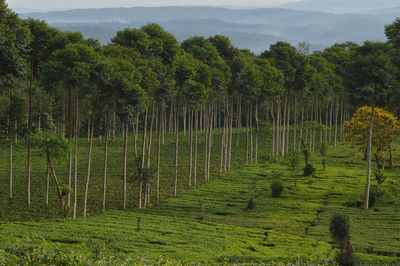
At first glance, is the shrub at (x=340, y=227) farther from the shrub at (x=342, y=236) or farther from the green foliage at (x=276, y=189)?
the green foliage at (x=276, y=189)

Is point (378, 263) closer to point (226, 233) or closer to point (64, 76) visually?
point (226, 233)

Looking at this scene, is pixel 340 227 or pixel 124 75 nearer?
pixel 340 227

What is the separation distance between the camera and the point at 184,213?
132 feet

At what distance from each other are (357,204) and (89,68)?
30.7 meters

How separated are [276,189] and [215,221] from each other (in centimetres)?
1145

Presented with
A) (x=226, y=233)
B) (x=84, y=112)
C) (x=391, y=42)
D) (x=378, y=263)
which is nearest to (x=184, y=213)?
(x=226, y=233)

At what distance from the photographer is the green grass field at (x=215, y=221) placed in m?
24.3

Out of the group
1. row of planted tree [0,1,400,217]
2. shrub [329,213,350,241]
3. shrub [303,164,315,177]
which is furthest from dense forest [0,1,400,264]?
shrub [329,213,350,241]

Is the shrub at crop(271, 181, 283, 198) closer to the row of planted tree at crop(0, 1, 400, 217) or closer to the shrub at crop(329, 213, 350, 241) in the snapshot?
the row of planted tree at crop(0, 1, 400, 217)

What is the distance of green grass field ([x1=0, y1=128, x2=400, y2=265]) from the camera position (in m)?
24.3

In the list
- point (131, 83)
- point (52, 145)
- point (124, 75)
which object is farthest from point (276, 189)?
point (52, 145)

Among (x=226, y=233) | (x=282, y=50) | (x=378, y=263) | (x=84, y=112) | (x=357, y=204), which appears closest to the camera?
(x=378, y=263)

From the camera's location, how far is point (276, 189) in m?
46.2

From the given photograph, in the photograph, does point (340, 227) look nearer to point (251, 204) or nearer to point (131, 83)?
point (251, 204)
